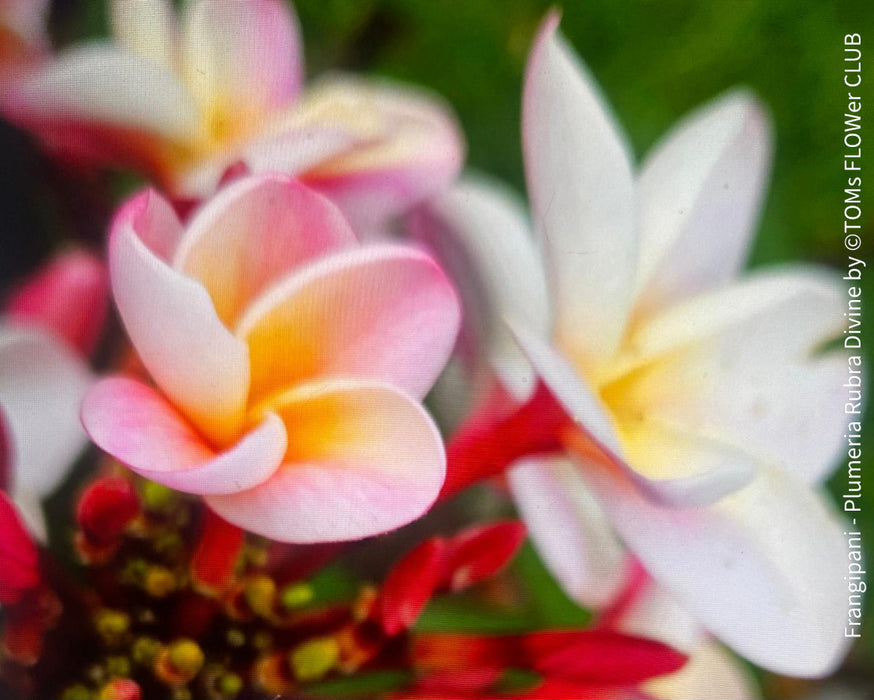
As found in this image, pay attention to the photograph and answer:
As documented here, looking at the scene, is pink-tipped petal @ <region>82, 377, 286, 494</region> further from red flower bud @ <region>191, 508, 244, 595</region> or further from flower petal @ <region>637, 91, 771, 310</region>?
flower petal @ <region>637, 91, 771, 310</region>

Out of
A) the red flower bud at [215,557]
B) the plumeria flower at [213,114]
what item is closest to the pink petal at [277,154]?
the plumeria flower at [213,114]

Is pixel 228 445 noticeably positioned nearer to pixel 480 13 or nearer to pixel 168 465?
pixel 168 465

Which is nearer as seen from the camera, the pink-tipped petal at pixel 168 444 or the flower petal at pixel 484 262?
the pink-tipped petal at pixel 168 444

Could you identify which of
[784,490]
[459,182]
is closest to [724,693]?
[784,490]

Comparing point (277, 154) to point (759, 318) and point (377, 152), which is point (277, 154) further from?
point (759, 318)

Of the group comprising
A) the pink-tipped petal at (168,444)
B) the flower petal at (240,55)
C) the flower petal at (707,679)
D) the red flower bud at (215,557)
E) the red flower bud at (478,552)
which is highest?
the flower petal at (240,55)

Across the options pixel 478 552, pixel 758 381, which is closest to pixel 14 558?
pixel 478 552

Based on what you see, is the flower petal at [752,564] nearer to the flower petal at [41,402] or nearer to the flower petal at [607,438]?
the flower petal at [607,438]
